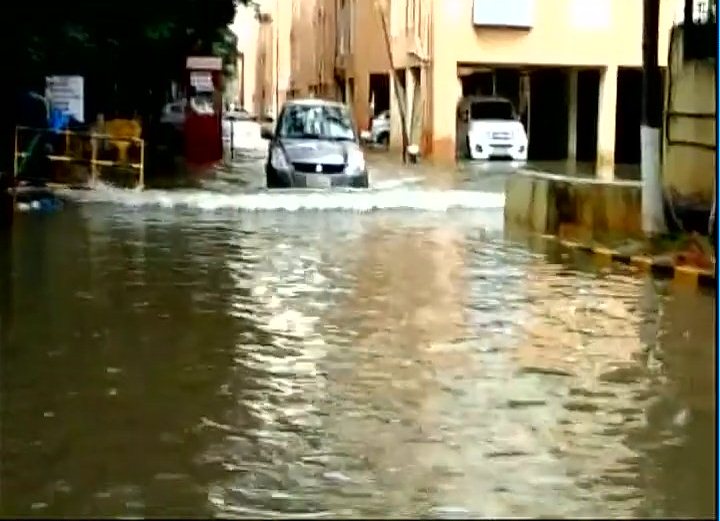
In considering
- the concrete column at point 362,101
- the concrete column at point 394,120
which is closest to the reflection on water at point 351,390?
the concrete column at point 394,120

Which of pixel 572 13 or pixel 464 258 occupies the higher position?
pixel 572 13

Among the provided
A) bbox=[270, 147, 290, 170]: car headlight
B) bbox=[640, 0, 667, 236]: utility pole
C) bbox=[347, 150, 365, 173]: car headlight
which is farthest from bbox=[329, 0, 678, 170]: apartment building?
bbox=[640, 0, 667, 236]: utility pole

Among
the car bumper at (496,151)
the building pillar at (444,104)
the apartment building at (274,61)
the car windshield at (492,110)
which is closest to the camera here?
the car bumper at (496,151)

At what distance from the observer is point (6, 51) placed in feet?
75.3

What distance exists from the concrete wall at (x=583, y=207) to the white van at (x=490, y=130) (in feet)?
74.6

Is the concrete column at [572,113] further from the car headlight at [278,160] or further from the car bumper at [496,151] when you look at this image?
the car headlight at [278,160]

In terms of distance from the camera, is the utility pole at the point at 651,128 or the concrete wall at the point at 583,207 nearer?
the utility pole at the point at 651,128

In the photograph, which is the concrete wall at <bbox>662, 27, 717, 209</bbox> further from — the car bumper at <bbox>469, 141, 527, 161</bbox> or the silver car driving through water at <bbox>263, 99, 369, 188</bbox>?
the car bumper at <bbox>469, 141, 527, 161</bbox>

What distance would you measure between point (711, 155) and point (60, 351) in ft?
25.1

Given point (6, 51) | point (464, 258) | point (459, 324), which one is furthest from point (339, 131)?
point (459, 324)

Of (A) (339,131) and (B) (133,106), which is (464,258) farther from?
(B) (133,106)

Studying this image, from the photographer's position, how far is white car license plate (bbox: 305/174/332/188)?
25.8 m

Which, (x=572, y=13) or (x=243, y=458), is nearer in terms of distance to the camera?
(x=243, y=458)

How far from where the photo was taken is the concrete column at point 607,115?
144 ft
